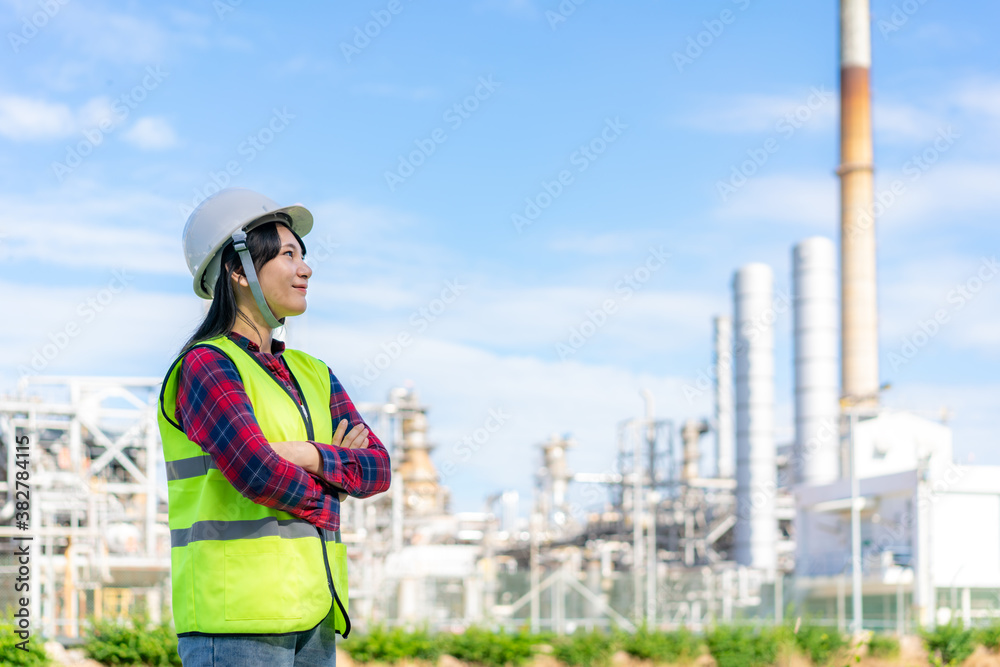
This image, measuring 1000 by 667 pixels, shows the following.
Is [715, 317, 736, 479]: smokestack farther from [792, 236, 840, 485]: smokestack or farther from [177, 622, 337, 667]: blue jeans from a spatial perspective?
[177, 622, 337, 667]: blue jeans

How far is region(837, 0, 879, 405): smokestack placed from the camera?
38281 millimetres

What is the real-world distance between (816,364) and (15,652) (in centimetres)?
3511

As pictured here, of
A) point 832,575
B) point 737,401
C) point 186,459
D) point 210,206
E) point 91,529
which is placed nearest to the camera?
point 186,459

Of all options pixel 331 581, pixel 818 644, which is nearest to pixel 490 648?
pixel 818 644

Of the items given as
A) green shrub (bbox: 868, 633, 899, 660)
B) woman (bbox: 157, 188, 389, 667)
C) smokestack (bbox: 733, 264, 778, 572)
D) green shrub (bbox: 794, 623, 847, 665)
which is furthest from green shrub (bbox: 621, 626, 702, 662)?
smokestack (bbox: 733, 264, 778, 572)

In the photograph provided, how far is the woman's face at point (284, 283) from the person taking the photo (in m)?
2.62

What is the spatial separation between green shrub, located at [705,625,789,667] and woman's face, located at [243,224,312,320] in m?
10.2

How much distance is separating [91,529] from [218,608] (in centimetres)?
2630

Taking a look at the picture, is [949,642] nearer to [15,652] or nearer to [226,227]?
[15,652]

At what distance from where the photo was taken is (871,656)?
12.8m

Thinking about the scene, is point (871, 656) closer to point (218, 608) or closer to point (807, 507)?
point (218, 608)

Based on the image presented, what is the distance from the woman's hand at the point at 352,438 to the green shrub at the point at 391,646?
896 cm

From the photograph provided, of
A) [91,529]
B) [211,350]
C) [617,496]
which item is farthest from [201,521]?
[617,496]

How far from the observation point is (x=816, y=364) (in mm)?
39688
